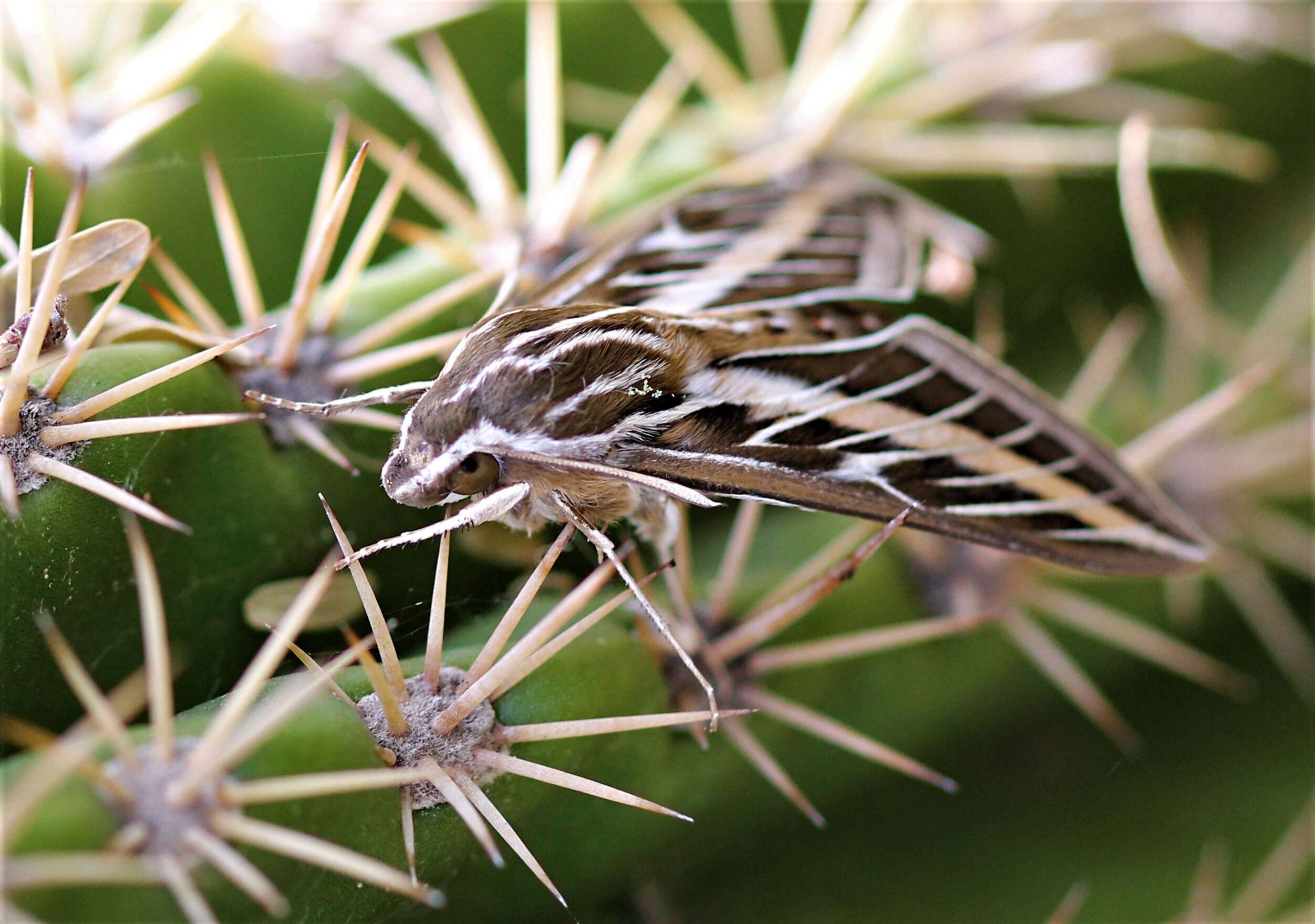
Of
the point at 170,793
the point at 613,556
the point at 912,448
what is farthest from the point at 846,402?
the point at 170,793

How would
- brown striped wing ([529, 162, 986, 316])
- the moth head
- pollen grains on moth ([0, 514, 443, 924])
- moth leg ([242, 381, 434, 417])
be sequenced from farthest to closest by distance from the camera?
brown striped wing ([529, 162, 986, 316]), moth leg ([242, 381, 434, 417]), the moth head, pollen grains on moth ([0, 514, 443, 924])

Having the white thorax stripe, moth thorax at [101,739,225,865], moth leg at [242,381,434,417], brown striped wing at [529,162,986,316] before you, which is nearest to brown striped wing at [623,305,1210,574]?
Answer: the white thorax stripe

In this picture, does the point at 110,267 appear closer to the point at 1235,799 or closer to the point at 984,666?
the point at 984,666

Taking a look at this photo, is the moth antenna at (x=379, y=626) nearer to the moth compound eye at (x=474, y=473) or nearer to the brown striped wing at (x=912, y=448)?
the moth compound eye at (x=474, y=473)

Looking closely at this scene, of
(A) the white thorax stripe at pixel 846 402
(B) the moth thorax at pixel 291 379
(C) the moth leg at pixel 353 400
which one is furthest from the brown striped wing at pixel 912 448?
(B) the moth thorax at pixel 291 379

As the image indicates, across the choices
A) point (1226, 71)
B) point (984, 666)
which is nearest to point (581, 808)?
point (984, 666)

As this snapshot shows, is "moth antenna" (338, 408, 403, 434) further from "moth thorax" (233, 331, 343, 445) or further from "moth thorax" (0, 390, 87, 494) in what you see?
"moth thorax" (0, 390, 87, 494)

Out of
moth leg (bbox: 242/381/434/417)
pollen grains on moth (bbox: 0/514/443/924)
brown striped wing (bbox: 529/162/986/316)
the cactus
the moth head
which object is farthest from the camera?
brown striped wing (bbox: 529/162/986/316)
